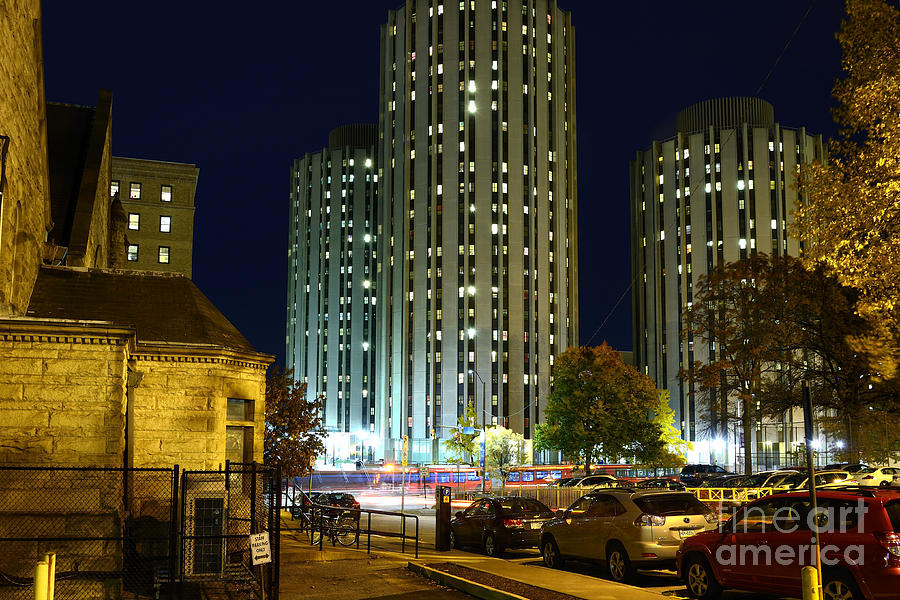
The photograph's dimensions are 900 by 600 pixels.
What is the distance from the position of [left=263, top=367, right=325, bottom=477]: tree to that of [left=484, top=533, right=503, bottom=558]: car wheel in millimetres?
14360

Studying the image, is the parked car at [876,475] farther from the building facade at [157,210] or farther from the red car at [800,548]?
the building facade at [157,210]

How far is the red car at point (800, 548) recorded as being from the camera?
37.5ft

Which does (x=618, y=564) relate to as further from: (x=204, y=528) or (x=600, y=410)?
(x=600, y=410)

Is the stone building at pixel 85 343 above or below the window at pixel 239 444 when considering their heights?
above

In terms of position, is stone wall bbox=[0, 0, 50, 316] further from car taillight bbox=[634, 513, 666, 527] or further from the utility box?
car taillight bbox=[634, 513, 666, 527]

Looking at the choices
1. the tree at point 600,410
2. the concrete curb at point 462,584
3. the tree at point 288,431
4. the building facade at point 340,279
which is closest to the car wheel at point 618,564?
the concrete curb at point 462,584

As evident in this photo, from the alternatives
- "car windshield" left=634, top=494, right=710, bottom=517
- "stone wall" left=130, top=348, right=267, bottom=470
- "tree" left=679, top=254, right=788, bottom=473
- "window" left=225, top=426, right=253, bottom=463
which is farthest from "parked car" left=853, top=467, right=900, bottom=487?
"stone wall" left=130, top=348, right=267, bottom=470

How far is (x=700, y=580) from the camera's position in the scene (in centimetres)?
1438

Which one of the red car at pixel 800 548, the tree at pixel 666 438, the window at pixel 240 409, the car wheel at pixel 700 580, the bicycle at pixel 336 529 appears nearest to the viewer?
the red car at pixel 800 548

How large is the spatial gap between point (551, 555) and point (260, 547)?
29.3 ft

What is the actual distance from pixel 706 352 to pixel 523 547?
10426 cm

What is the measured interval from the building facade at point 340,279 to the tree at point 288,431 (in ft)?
413

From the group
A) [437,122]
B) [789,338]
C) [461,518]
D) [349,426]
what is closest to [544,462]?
[437,122]

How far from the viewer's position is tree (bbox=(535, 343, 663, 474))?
57.2 m
